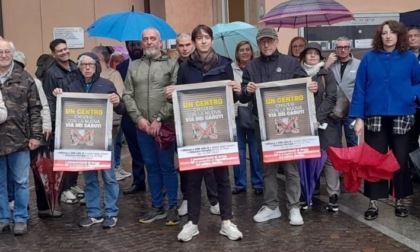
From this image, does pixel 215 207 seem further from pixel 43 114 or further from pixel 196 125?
pixel 43 114

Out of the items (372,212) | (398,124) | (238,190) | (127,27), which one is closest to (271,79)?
(398,124)

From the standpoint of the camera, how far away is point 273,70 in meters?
6.13

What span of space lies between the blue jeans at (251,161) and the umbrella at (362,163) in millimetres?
1438

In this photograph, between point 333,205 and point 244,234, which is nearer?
point 244,234

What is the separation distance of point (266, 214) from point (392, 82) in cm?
185

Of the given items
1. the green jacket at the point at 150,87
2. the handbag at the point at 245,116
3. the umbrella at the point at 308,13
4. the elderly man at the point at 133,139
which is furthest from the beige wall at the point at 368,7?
the green jacket at the point at 150,87

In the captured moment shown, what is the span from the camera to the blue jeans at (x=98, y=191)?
645 cm

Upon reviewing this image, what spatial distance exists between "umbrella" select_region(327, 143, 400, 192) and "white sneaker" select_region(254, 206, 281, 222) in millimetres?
793

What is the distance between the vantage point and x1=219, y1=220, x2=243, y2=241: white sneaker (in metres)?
5.83

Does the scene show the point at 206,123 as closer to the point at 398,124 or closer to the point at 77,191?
the point at 398,124

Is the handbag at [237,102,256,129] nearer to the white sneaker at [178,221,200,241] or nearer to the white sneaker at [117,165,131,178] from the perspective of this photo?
the white sneaker at [178,221,200,241]

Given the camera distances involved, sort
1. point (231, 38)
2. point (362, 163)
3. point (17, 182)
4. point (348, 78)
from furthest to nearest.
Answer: point (231, 38), point (348, 78), point (17, 182), point (362, 163)

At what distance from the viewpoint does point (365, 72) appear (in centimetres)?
620

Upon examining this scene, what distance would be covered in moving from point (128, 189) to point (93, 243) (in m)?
2.11
